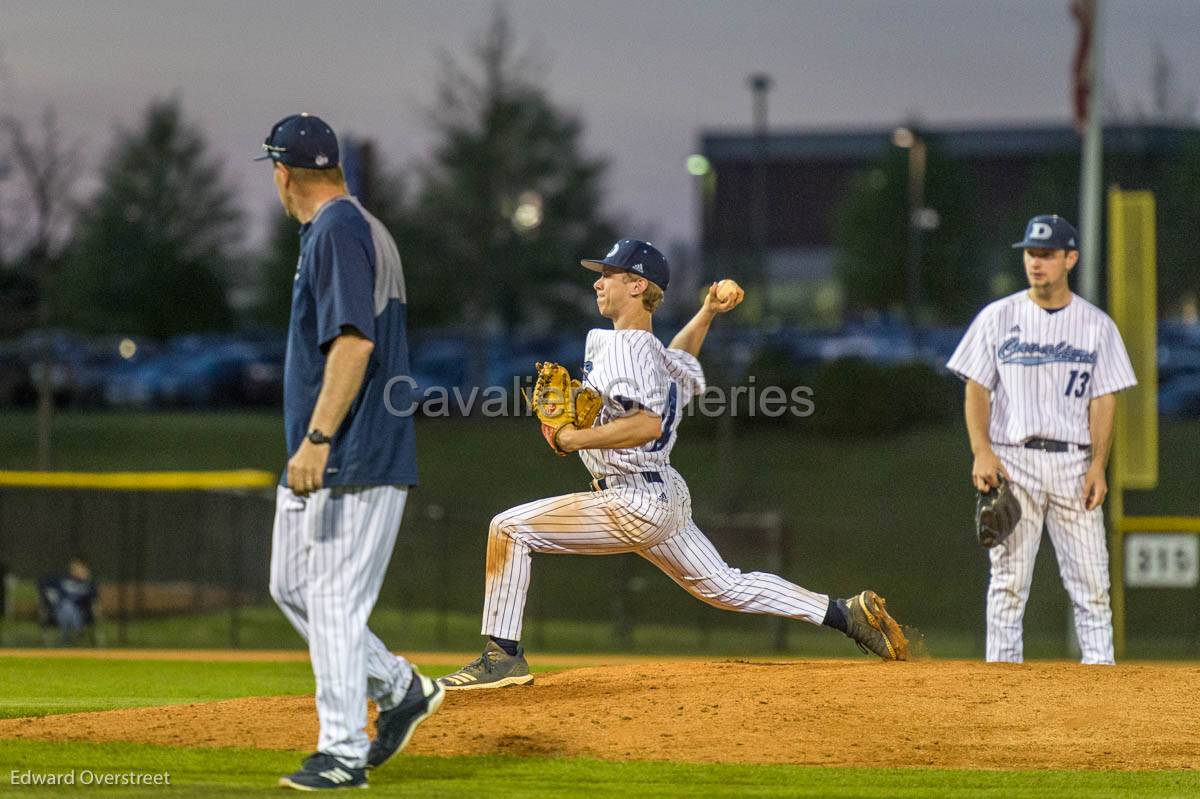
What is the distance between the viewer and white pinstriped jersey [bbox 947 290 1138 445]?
678 centimetres

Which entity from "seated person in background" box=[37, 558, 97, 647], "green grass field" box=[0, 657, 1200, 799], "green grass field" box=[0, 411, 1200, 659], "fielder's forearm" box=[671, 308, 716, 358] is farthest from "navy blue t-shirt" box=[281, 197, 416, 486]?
"seated person in background" box=[37, 558, 97, 647]

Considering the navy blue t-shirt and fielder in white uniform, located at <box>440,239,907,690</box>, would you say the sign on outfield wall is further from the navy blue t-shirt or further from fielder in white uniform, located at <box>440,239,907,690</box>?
the navy blue t-shirt

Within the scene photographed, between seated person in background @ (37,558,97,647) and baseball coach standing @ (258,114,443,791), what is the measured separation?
10.9 meters

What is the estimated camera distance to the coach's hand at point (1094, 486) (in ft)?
21.9

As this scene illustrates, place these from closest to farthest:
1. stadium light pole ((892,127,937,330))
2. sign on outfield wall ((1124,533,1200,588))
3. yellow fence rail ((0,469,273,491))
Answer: sign on outfield wall ((1124,533,1200,588)) → yellow fence rail ((0,469,273,491)) → stadium light pole ((892,127,937,330))

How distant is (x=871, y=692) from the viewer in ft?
18.4

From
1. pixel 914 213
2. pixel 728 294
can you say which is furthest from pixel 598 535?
pixel 914 213

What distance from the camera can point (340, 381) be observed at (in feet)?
13.9

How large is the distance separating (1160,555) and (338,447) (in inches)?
403

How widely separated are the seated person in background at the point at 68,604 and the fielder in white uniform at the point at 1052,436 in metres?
10.3

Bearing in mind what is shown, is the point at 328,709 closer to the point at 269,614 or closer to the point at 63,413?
the point at 269,614

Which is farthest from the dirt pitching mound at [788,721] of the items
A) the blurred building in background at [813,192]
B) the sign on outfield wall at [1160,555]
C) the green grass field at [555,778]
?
the blurred building in background at [813,192]

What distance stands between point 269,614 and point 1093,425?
493 inches

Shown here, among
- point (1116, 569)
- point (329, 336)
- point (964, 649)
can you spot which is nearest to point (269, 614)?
point (964, 649)
